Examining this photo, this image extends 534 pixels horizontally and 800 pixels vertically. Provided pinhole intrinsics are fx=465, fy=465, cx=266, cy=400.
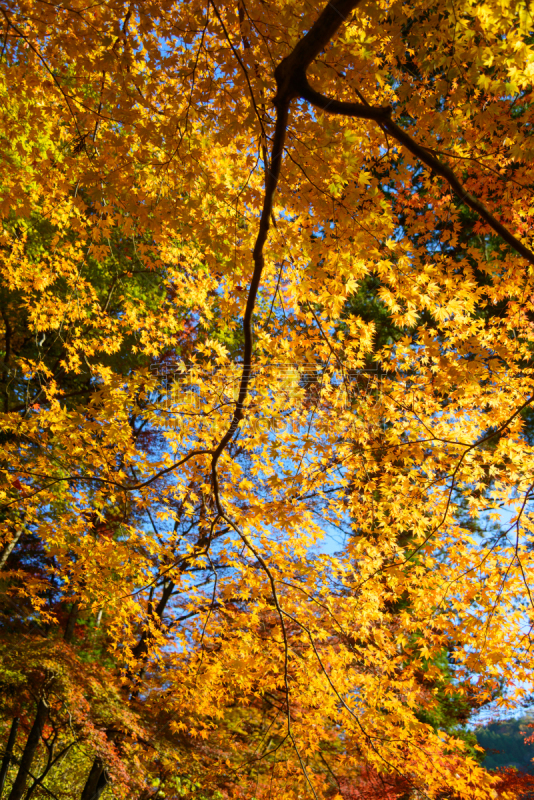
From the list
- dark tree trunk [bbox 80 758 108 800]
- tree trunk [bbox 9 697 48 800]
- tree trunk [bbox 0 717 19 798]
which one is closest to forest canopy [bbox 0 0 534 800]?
tree trunk [bbox 9 697 48 800]

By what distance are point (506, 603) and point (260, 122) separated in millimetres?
4260

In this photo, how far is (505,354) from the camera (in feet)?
13.0

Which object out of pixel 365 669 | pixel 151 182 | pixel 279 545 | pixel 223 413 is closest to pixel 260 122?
pixel 151 182

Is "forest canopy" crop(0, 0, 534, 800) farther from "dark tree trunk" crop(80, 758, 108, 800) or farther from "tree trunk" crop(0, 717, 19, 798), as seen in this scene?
"dark tree trunk" crop(80, 758, 108, 800)

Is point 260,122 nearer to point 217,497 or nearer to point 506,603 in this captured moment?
point 217,497

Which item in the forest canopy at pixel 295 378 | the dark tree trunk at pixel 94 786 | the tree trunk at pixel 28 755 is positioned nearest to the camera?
the forest canopy at pixel 295 378

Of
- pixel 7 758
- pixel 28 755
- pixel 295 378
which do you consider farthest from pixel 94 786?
pixel 295 378

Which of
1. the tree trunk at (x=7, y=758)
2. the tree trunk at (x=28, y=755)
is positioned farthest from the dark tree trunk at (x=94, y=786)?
the tree trunk at (x=7, y=758)

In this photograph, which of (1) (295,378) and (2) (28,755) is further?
(2) (28,755)

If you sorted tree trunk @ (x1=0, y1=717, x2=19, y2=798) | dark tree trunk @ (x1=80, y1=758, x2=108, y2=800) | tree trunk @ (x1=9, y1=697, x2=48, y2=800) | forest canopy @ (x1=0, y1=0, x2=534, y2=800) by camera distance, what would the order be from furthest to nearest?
tree trunk @ (x1=0, y1=717, x2=19, y2=798) < dark tree trunk @ (x1=80, y1=758, x2=108, y2=800) < tree trunk @ (x1=9, y1=697, x2=48, y2=800) < forest canopy @ (x1=0, y1=0, x2=534, y2=800)

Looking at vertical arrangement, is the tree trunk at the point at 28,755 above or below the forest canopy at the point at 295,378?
below

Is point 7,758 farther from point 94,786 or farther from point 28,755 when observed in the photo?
point 94,786

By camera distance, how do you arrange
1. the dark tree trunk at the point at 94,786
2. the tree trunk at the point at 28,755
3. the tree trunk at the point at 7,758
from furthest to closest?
the tree trunk at the point at 7,758
the dark tree trunk at the point at 94,786
the tree trunk at the point at 28,755

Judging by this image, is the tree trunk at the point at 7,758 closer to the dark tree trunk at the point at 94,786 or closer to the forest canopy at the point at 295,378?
the forest canopy at the point at 295,378
